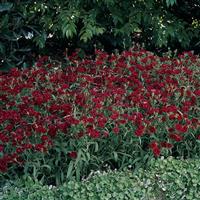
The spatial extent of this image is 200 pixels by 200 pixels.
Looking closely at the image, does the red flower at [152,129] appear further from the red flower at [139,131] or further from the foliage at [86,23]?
the foliage at [86,23]

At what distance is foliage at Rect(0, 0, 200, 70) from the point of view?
5.58 m

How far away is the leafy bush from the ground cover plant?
11 centimetres

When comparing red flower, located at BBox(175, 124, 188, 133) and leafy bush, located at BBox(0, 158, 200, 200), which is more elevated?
red flower, located at BBox(175, 124, 188, 133)

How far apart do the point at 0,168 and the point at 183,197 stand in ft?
3.73

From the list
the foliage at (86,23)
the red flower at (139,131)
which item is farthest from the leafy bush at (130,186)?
the foliage at (86,23)

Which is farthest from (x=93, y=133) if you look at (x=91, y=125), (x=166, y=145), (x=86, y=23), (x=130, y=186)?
(x=86, y=23)

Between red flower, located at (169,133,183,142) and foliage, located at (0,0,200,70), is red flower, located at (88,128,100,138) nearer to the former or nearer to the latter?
red flower, located at (169,133,183,142)

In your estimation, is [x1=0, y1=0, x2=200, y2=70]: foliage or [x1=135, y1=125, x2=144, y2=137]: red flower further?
[x1=0, y1=0, x2=200, y2=70]: foliage

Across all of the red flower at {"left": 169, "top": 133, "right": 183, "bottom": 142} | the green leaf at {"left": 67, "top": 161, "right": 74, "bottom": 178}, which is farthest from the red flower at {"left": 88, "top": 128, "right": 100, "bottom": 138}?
the red flower at {"left": 169, "top": 133, "right": 183, "bottom": 142}

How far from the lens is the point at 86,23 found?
5531mm

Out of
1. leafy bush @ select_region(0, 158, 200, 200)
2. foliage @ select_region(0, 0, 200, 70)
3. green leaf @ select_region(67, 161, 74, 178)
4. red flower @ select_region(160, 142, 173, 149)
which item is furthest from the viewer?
foliage @ select_region(0, 0, 200, 70)

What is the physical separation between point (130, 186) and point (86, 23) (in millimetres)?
2572

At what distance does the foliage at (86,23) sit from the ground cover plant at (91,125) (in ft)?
4.27

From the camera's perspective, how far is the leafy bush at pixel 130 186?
3240 mm
